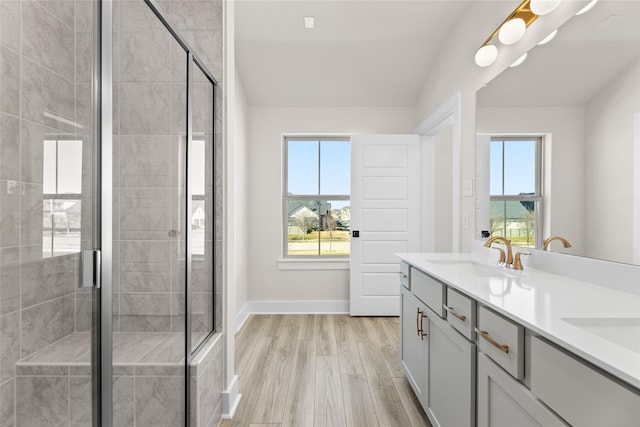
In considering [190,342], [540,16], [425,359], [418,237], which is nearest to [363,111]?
[418,237]

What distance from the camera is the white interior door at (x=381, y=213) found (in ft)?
13.0

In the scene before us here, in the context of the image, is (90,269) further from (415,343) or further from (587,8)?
(587,8)

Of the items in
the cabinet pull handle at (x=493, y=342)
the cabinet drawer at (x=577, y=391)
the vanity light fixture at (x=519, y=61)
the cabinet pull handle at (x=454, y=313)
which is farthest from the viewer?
the vanity light fixture at (x=519, y=61)

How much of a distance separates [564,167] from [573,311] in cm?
91

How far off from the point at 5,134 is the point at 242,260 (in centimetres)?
297

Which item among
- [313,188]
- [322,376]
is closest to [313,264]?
[313,188]

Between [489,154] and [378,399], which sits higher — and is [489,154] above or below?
above

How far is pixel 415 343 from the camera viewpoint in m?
2.12

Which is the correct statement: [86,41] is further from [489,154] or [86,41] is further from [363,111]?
[363,111]

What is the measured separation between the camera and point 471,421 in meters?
1.32

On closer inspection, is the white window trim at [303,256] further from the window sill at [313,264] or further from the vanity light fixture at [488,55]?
the vanity light fixture at [488,55]

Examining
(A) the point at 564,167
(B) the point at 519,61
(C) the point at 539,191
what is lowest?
(C) the point at 539,191

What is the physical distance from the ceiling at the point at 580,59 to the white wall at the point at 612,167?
8 cm

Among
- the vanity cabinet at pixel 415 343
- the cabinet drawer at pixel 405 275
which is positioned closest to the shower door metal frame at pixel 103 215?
the vanity cabinet at pixel 415 343
